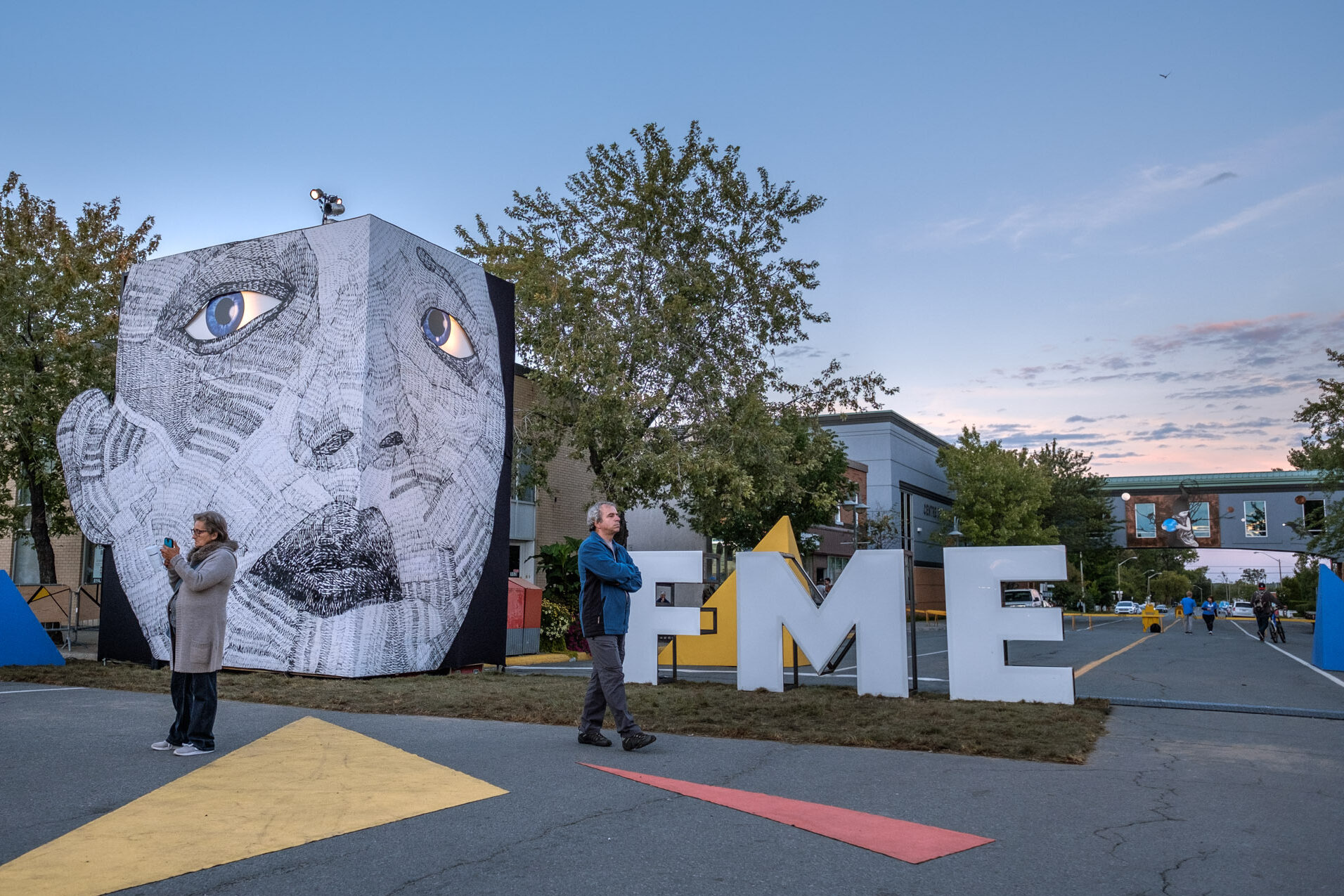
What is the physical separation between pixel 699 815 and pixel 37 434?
1954 centimetres

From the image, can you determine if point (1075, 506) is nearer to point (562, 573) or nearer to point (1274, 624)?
point (1274, 624)

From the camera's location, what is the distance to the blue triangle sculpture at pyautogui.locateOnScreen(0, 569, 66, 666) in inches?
507

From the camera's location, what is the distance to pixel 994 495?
5800 cm

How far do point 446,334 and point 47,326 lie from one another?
38.7 feet

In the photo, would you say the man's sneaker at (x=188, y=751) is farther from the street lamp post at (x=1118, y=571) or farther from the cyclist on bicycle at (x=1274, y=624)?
the street lamp post at (x=1118, y=571)

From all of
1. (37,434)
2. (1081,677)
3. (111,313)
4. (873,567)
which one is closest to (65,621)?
(37,434)

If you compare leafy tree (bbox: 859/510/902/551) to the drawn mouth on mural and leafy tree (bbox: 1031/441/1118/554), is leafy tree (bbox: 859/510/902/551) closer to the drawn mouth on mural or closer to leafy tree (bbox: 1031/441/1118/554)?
leafy tree (bbox: 1031/441/1118/554)

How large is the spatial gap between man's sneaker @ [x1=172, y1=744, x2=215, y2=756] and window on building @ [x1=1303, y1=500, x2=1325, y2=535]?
49.4 meters

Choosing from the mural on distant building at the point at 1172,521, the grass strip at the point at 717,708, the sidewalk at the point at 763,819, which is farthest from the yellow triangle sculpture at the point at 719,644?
the mural on distant building at the point at 1172,521

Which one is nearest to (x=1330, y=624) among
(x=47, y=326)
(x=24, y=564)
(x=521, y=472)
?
(x=521, y=472)

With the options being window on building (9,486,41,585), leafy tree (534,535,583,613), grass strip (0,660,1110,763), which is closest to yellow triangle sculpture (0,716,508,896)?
grass strip (0,660,1110,763)

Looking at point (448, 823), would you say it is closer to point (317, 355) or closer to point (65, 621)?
point (317, 355)

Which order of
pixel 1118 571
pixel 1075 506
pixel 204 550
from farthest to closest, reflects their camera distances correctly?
1. pixel 1118 571
2. pixel 1075 506
3. pixel 204 550

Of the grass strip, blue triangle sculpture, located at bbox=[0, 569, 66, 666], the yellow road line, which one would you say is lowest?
the yellow road line
